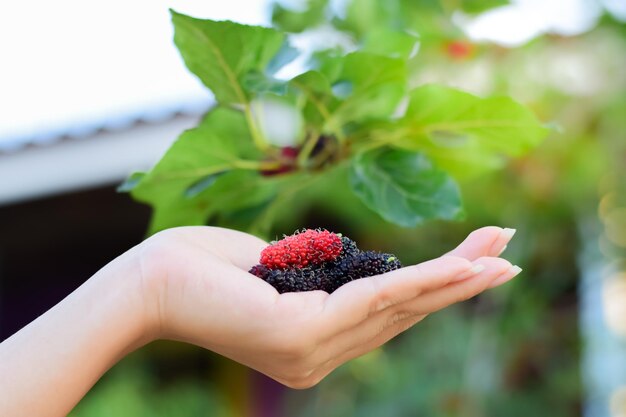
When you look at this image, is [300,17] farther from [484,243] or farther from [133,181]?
[484,243]

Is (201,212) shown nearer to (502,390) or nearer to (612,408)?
(502,390)

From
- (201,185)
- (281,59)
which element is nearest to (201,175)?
(201,185)

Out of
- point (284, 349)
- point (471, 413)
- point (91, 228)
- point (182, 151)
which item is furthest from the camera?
point (91, 228)

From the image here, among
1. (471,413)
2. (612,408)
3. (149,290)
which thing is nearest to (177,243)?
(149,290)

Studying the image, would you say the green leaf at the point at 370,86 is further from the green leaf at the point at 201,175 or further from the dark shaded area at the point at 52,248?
the dark shaded area at the point at 52,248

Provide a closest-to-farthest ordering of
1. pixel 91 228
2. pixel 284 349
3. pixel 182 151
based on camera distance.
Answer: pixel 284 349
pixel 182 151
pixel 91 228

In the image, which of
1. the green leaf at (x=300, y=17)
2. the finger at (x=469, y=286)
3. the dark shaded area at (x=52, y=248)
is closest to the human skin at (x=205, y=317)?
the finger at (x=469, y=286)
